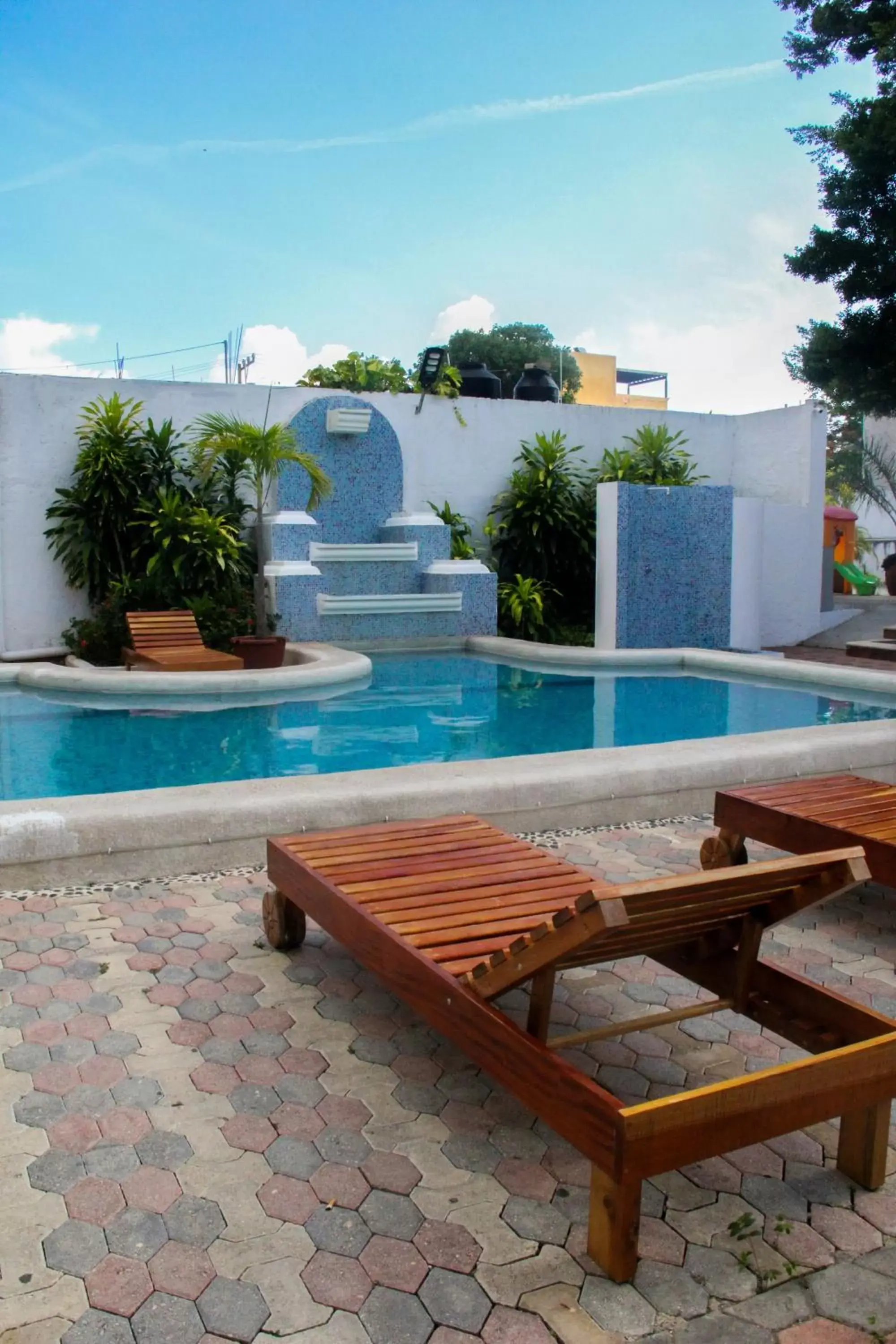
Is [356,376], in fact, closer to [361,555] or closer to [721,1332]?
[361,555]

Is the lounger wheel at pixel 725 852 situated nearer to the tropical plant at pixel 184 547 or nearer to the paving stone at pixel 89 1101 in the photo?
the paving stone at pixel 89 1101

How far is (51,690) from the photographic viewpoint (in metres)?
9.52

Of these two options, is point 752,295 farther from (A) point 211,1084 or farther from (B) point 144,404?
(A) point 211,1084

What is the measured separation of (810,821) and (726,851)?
1.48ft

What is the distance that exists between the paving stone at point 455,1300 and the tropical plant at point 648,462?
1279 cm

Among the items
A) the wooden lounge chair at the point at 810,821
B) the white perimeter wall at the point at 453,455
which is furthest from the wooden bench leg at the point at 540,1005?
the white perimeter wall at the point at 453,455

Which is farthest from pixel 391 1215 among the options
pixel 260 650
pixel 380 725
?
pixel 260 650

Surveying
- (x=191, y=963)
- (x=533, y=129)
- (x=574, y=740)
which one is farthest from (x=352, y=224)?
(x=191, y=963)

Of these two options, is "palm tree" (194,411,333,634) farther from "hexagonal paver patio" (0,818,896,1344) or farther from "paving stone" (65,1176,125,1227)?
"paving stone" (65,1176,125,1227)

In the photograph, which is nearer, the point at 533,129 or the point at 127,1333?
the point at 127,1333

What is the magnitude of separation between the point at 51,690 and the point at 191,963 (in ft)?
21.4

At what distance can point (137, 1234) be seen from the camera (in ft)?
7.26

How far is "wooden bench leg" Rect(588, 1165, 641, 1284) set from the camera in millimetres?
2076

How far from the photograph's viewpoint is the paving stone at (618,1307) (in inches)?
78.1
